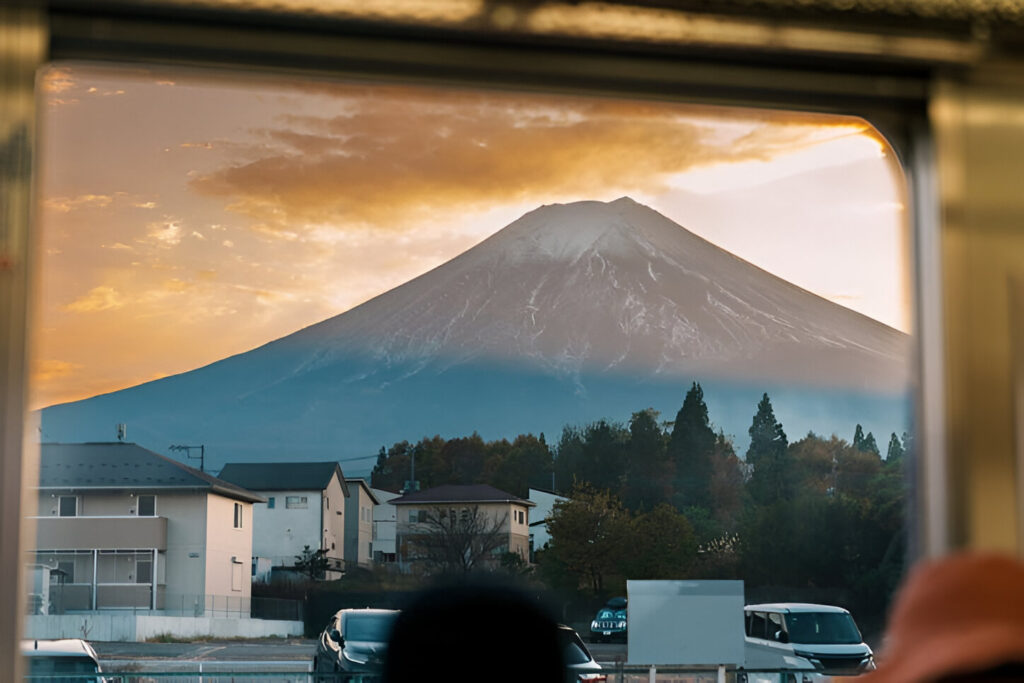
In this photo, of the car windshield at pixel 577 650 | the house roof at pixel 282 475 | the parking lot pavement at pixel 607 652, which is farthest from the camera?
the parking lot pavement at pixel 607 652

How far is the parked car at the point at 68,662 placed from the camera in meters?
3.87

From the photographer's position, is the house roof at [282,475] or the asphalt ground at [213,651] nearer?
the asphalt ground at [213,651]

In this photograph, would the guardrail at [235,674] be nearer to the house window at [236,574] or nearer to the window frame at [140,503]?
the house window at [236,574]

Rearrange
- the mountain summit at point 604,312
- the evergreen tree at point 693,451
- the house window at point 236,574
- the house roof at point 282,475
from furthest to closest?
the evergreen tree at point 693,451 → the mountain summit at point 604,312 → the house roof at point 282,475 → the house window at point 236,574

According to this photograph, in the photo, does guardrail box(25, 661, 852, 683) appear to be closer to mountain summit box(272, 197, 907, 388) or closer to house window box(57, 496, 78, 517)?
house window box(57, 496, 78, 517)

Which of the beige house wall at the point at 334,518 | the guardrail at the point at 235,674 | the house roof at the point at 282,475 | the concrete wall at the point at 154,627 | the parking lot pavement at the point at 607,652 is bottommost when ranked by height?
the parking lot pavement at the point at 607,652

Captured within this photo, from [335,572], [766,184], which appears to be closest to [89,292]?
[335,572]

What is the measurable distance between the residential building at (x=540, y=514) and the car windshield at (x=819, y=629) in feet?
A: 4.26

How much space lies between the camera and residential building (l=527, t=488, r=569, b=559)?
5.27 metres

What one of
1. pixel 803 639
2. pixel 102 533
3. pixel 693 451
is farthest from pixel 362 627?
pixel 803 639

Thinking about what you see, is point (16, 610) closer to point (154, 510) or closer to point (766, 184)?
point (154, 510)

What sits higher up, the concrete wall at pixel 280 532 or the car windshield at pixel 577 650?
the concrete wall at pixel 280 532

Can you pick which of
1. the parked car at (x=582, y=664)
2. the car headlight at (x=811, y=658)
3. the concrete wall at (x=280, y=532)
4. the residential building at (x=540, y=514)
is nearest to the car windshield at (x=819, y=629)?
the car headlight at (x=811, y=658)

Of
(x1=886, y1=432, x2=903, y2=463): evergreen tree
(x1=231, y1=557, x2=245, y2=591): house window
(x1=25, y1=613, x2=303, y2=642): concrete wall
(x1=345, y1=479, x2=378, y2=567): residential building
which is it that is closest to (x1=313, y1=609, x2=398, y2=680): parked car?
(x1=25, y1=613, x2=303, y2=642): concrete wall
